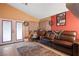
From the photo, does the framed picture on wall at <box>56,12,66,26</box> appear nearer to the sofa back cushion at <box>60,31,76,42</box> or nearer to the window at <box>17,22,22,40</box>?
the sofa back cushion at <box>60,31,76,42</box>

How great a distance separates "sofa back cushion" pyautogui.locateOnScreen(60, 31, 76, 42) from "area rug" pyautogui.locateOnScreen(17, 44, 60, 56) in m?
0.35

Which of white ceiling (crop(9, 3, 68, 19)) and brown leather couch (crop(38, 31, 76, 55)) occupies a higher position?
white ceiling (crop(9, 3, 68, 19))

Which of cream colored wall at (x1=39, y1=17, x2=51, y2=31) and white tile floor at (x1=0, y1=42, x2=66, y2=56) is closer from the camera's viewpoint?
white tile floor at (x1=0, y1=42, x2=66, y2=56)

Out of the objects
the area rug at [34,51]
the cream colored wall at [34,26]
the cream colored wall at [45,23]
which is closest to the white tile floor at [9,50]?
the area rug at [34,51]

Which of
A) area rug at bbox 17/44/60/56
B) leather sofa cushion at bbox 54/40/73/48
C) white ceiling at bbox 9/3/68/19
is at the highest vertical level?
white ceiling at bbox 9/3/68/19

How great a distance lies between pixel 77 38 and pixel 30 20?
0.94 m

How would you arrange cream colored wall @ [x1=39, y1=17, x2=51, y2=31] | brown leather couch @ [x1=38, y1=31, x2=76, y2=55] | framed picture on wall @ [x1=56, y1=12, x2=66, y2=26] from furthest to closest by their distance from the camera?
cream colored wall @ [x1=39, y1=17, x2=51, y2=31]
framed picture on wall @ [x1=56, y1=12, x2=66, y2=26]
brown leather couch @ [x1=38, y1=31, x2=76, y2=55]

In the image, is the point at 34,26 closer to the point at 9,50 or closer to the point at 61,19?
the point at 61,19

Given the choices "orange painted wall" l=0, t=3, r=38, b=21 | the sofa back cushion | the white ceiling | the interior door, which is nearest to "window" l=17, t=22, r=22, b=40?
the interior door

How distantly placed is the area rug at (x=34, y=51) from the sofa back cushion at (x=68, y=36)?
35 centimetres

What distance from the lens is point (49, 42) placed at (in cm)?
226

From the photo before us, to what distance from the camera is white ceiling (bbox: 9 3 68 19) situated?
2.10m

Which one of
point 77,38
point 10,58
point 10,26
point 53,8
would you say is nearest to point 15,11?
point 10,26

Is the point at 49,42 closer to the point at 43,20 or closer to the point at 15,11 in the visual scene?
the point at 43,20
